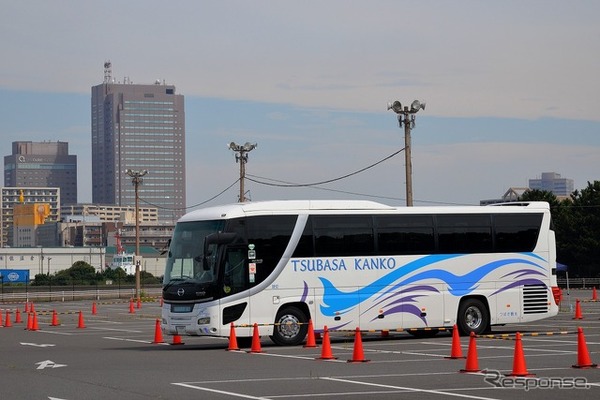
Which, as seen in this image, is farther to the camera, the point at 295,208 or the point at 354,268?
the point at 354,268

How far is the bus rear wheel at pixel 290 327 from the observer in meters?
27.4

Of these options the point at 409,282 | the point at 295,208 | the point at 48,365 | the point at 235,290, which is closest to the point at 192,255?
the point at 235,290

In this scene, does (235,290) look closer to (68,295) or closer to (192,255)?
(192,255)

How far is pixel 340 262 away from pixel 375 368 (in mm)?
8499

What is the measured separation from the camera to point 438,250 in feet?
97.2

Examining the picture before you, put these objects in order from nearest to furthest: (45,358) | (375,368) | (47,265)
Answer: (375,368), (45,358), (47,265)

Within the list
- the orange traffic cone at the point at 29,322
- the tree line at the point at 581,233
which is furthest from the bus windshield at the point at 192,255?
the tree line at the point at 581,233

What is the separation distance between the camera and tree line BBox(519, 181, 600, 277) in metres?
88.6

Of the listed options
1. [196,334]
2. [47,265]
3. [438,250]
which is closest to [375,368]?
[196,334]

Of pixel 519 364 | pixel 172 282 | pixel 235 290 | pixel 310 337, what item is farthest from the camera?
pixel 172 282

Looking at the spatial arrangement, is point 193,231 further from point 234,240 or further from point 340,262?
point 340,262

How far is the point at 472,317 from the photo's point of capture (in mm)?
29719

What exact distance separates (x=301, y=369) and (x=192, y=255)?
26.2ft

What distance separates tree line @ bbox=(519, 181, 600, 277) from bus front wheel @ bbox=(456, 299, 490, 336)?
196 ft
